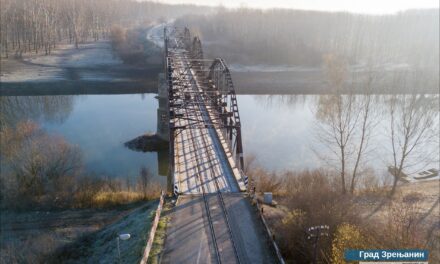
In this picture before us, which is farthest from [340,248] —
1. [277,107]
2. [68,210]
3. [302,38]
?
[302,38]

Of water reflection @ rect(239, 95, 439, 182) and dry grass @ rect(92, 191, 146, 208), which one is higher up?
water reflection @ rect(239, 95, 439, 182)

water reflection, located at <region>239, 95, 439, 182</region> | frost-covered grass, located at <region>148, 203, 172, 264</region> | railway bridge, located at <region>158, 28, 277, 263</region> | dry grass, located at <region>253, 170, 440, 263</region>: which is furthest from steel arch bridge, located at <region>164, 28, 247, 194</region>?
water reflection, located at <region>239, 95, 439, 182</region>

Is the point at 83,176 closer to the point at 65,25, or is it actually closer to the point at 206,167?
the point at 206,167

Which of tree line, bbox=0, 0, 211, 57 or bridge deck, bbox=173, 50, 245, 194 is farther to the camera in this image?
tree line, bbox=0, 0, 211, 57

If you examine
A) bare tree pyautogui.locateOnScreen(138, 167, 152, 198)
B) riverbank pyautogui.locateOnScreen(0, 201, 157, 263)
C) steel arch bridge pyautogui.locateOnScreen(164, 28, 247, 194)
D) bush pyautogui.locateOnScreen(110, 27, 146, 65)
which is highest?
bush pyautogui.locateOnScreen(110, 27, 146, 65)

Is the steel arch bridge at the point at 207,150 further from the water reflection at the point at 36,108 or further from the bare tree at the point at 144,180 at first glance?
the water reflection at the point at 36,108

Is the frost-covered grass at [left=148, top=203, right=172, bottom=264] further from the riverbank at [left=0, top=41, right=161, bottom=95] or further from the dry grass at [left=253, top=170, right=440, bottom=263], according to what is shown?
the riverbank at [left=0, top=41, right=161, bottom=95]

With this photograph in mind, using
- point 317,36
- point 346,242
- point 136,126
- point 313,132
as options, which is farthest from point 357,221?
point 317,36
